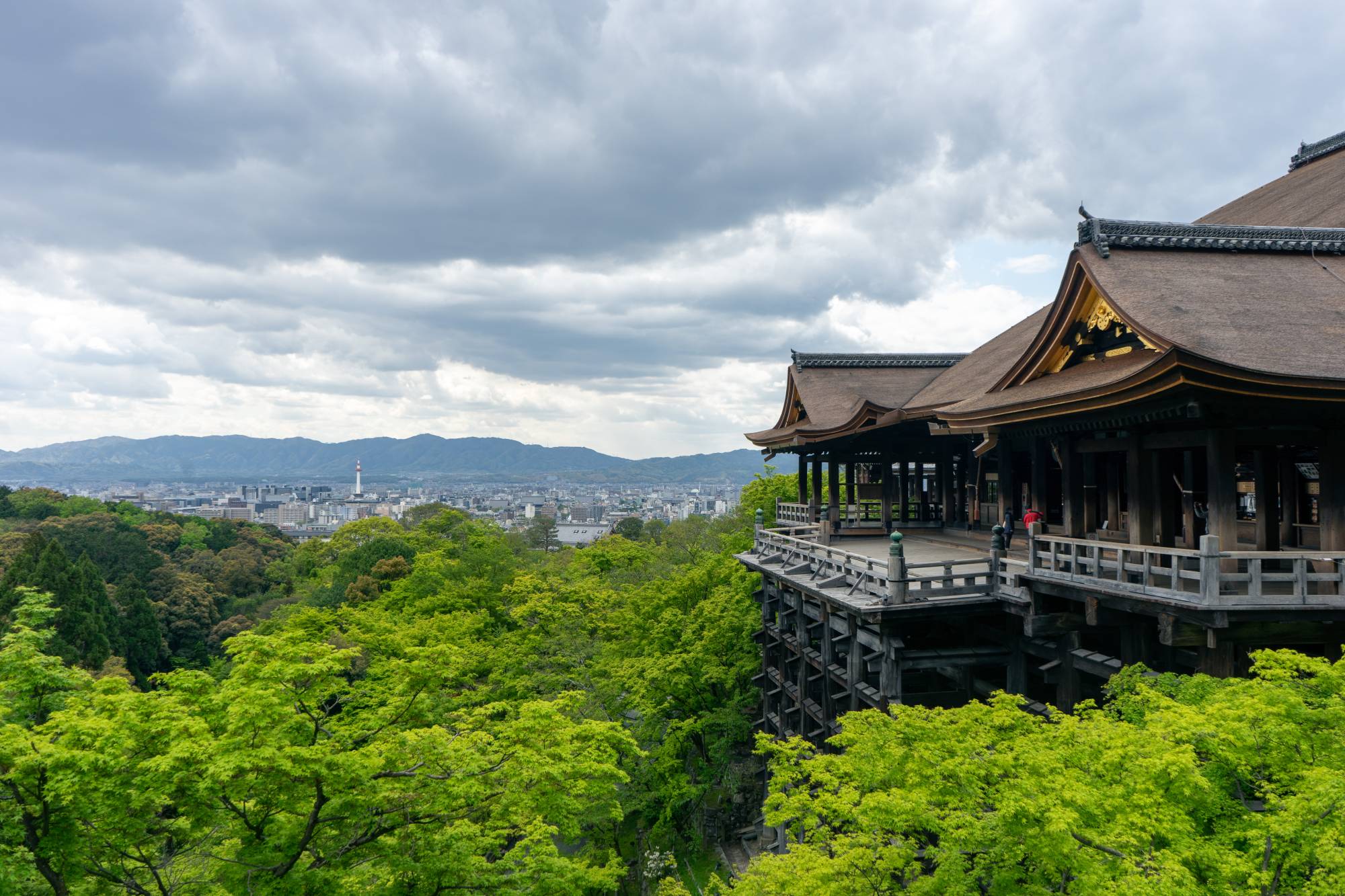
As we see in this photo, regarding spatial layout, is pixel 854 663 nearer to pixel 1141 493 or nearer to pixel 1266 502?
pixel 1141 493

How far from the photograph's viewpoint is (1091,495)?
1527 centimetres

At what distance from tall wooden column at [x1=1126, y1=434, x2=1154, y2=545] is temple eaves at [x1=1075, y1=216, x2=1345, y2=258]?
3350 mm

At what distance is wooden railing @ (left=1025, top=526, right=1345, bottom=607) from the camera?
9.67 m

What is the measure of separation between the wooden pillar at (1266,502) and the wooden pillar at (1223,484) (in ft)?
2.93

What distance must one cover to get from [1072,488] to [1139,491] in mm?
1746

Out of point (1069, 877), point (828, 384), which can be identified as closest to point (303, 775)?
point (1069, 877)

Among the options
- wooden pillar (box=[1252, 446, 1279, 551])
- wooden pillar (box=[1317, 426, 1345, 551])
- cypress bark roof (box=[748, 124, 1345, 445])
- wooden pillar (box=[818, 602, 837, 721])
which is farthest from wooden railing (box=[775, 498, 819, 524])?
wooden pillar (box=[1317, 426, 1345, 551])

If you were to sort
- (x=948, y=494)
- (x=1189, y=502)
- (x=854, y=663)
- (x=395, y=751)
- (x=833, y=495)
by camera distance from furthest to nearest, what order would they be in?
(x=948, y=494) < (x=833, y=495) < (x=854, y=663) < (x=1189, y=502) < (x=395, y=751)

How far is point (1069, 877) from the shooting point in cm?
727

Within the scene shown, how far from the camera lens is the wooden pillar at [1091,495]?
1518 centimetres

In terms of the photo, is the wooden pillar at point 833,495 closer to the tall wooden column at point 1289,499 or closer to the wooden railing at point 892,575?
the wooden railing at point 892,575

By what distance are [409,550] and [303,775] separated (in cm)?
4326

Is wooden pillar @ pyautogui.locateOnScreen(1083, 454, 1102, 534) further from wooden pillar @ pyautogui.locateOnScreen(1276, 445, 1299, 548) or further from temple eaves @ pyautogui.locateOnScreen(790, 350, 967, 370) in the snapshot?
temple eaves @ pyautogui.locateOnScreen(790, 350, 967, 370)

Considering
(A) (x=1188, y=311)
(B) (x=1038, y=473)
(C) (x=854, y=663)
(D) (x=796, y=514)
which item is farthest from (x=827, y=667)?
(D) (x=796, y=514)
